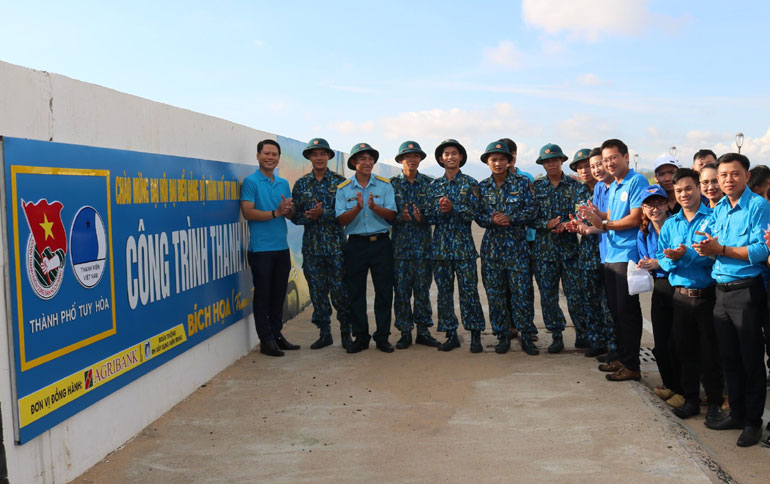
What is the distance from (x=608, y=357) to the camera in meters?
5.73

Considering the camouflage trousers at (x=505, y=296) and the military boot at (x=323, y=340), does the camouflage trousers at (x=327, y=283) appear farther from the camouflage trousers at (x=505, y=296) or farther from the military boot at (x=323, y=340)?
the camouflage trousers at (x=505, y=296)

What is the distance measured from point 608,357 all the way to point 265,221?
3.42 metres

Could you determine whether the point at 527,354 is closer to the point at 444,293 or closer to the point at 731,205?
the point at 444,293

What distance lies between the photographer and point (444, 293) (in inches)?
246

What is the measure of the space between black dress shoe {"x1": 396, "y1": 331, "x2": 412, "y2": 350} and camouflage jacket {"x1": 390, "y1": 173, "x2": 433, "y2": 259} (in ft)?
2.69

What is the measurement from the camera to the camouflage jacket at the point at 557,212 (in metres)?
6.00

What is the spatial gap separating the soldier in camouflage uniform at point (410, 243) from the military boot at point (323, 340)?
73cm

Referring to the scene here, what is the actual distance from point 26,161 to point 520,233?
169 inches

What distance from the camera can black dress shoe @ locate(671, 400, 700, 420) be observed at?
4.44 metres

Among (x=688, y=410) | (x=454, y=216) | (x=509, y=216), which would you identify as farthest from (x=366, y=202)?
(x=688, y=410)

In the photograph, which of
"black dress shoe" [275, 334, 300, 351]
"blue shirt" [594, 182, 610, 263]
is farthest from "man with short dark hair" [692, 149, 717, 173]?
"black dress shoe" [275, 334, 300, 351]

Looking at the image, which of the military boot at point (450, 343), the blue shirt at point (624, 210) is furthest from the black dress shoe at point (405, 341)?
the blue shirt at point (624, 210)

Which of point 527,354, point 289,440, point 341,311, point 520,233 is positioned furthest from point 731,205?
point 341,311

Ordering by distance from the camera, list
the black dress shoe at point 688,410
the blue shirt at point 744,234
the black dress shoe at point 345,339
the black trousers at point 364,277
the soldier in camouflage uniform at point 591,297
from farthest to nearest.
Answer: the black dress shoe at point 345,339
the black trousers at point 364,277
the soldier in camouflage uniform at point 591,297
the black dress shoe at point 688,410
the blue shirt at point 744,234
